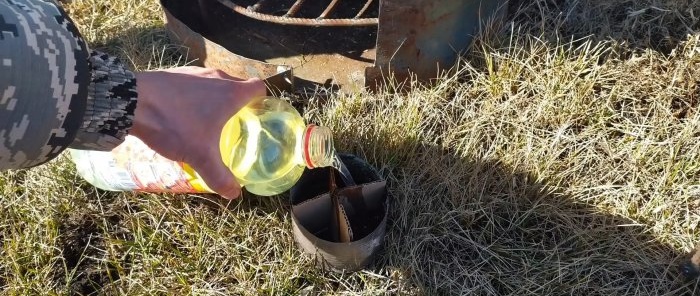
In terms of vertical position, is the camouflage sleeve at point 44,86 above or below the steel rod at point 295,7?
above

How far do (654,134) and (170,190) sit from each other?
152 centimetres

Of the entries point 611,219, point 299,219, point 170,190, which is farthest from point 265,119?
point 611,219

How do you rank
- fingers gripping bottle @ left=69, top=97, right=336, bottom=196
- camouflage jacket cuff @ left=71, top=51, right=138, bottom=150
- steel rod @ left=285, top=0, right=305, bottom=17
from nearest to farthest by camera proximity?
camouflage jacket cuff @ left=71, top=51, right=138, bottom=150
fingers gripping bottle @ left=69, top=97, right=336, bottom=196
steel rod @ left=285, top=0, right=305, bottom=17

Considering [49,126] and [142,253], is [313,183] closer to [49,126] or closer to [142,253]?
[142,253]

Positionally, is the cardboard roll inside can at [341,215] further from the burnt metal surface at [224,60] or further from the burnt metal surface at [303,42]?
the burnt metal surface at [303,42]

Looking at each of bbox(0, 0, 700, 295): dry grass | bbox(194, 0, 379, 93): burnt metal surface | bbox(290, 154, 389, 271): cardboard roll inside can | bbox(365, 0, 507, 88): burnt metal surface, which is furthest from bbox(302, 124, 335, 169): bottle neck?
bbox(194, 0, 379, 93): burnt metal surface

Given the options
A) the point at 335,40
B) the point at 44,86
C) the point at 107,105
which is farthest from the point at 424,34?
the point at 44,86

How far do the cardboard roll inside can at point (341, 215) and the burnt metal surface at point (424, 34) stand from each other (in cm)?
40

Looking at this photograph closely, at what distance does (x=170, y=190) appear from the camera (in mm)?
2029

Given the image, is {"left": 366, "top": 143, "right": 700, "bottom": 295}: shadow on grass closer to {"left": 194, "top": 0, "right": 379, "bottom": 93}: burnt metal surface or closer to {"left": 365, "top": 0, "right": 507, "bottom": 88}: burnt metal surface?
{"left": 365, "top": 0, "right": 507, "bottom": 88}: burnt metal surface

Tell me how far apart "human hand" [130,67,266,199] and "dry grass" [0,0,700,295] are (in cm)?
63

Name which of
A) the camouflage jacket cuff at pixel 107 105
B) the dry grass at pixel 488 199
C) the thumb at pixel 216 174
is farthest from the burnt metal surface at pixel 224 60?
the camouflage jacket cuff at pixel 107 105

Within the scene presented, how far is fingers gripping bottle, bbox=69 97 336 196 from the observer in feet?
5.15

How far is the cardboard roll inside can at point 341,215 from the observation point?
6.04ft
